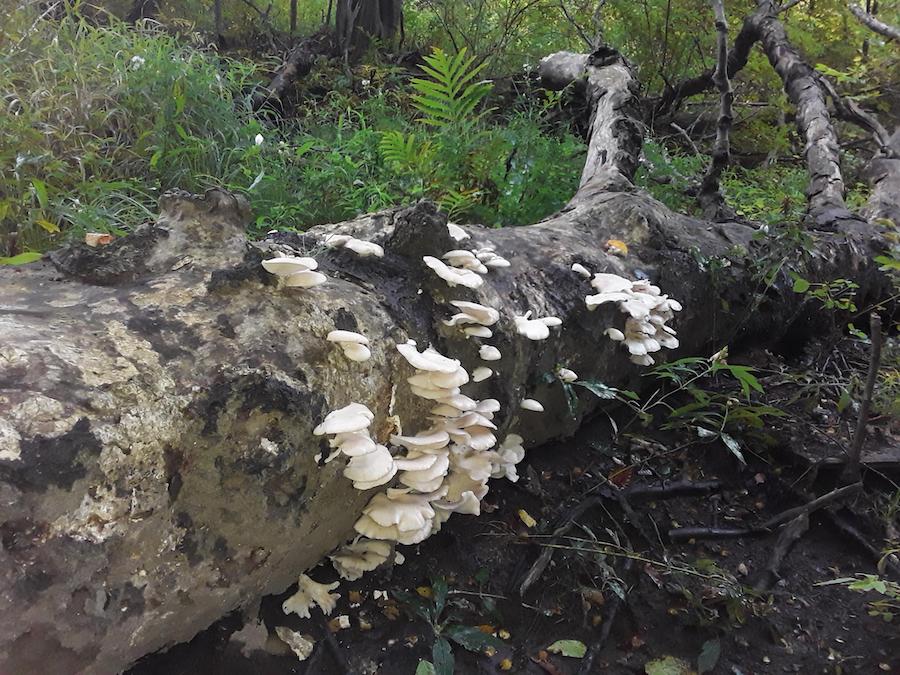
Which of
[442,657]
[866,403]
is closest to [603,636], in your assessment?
[442,657]

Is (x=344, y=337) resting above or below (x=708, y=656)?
above

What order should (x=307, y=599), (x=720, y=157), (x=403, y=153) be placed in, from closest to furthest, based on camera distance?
(x=307, y=599)
(x=403, y=153)
(x=720, y=157)

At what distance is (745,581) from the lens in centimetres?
256

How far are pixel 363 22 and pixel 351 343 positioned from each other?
27.1 feet

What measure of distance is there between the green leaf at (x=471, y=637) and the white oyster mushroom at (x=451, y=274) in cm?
123

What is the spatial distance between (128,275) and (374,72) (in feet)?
23.0

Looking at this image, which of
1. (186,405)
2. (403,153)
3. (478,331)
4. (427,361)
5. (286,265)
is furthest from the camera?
(403,153)

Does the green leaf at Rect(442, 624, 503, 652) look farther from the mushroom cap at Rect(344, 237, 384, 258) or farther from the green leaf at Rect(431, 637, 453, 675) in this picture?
the mushroom cap at Rect(344, 237, 384, 258)

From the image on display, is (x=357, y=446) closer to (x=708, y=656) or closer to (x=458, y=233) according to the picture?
(x=458, y=233)

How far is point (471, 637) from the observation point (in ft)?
6.93

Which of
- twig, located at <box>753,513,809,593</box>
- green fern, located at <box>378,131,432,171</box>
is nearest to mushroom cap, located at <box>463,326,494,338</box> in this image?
twig, located at <box>753,513,809,593</box>

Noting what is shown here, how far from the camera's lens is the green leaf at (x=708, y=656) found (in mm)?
2137

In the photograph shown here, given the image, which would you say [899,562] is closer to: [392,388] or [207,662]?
[392,388]

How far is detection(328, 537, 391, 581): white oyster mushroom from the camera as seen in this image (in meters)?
2.16
